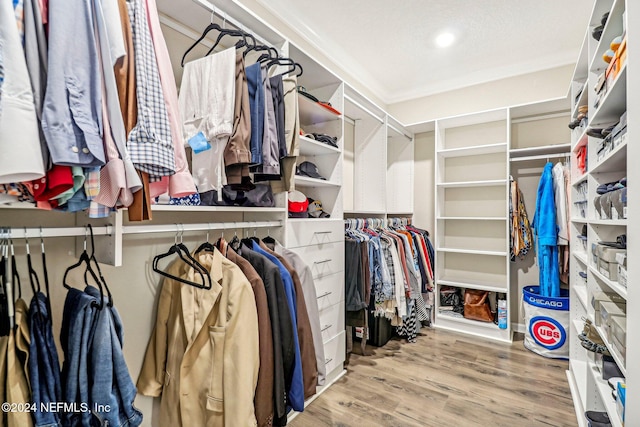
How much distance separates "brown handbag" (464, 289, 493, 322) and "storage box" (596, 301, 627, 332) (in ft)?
5.92

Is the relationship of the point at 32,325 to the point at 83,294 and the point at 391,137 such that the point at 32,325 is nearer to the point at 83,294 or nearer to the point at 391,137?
the point at 83,294

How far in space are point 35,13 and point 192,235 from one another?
110cm

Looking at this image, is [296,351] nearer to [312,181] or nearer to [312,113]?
[312,181]

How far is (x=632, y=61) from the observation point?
41.2 inches

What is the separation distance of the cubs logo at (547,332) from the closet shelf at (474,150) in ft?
5.40

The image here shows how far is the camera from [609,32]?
1.50m

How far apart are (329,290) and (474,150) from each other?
2259 millimetres

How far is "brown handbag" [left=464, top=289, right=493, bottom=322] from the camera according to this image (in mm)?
3227

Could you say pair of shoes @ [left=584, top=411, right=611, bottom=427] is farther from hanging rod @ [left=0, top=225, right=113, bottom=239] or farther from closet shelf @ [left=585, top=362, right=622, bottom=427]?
hanging rod @ [left=0, top=225, right=113, bottom=239]

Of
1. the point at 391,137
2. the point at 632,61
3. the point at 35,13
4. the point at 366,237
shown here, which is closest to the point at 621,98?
the point at 632,61

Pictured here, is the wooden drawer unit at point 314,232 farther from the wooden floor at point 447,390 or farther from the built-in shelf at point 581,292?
the built-in shelf at point 581,292

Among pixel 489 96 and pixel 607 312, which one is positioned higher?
pixel 489 96

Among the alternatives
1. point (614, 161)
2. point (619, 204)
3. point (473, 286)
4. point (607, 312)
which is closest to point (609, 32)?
point (614, 161)

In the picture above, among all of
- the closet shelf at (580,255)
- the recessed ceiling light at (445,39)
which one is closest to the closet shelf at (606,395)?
the closet shelf at (580,255)
